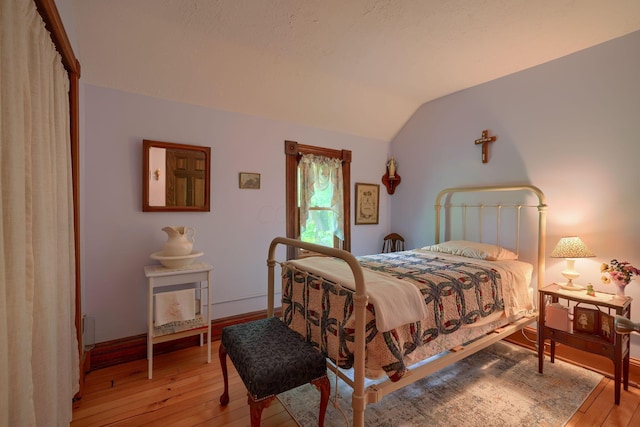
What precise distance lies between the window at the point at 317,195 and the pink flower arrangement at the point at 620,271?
8.01 ft

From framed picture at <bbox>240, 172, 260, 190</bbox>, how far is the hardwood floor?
171 cm

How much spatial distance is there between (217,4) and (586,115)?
3.07 m

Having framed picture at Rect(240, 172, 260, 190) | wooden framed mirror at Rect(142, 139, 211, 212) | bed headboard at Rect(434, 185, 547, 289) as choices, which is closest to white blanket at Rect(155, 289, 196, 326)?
wooden framed mirror at Rect(142, 139, 211, 212)

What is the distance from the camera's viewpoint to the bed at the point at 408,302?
1501 mm

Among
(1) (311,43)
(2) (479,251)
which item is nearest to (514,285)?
(2) (479,251)

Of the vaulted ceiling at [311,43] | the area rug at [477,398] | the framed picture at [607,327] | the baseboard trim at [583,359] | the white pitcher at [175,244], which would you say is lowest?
the area rug at [477,398]

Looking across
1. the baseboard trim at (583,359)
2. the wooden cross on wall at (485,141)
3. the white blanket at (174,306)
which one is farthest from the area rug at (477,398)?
the wooden cross on wall at (485,141)

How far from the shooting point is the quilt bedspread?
59.7 inches

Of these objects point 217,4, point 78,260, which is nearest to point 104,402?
point 78,260

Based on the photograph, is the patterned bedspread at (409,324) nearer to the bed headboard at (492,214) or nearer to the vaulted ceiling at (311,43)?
the bed headboard at (492,214)

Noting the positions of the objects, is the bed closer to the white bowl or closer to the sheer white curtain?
the white bowl

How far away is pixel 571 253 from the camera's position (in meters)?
2.28

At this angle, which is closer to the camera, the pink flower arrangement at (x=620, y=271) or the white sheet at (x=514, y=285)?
the pink flower arrangement at (x=620, y=271)

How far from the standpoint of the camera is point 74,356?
182 centimetres
